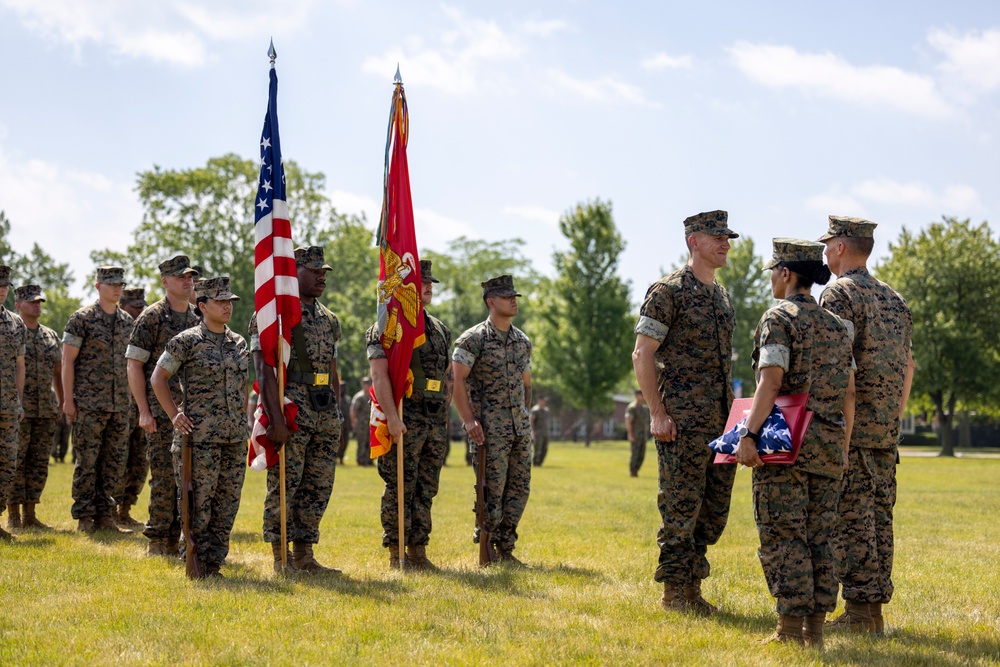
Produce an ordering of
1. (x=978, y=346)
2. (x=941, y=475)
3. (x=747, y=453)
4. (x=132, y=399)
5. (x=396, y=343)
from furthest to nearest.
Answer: (x=978, y=346), (x=941, y=475), (x=132, y=399), (x=396, y=343), (x=747, y=453)

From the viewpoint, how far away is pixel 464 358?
358 inches

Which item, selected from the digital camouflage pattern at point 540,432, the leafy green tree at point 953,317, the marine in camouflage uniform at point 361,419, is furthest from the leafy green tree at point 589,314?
the marine in camouflage uniform at point 361,419

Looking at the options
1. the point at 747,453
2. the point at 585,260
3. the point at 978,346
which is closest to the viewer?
the point at 747,453

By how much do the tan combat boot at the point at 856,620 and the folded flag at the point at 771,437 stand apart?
1.47 metres

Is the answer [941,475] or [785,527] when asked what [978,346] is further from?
[785,527]

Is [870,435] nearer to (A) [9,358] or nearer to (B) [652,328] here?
(B) [652,328]

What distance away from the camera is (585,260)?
187 ft

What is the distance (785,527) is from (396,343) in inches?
155

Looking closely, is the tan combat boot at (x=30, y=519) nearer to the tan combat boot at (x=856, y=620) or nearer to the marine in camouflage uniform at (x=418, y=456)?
the marine in camouflage uniform at (x=418, y=456)

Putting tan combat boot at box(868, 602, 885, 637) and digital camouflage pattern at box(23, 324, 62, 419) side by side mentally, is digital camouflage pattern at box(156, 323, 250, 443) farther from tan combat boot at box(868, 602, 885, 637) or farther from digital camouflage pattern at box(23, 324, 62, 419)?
tan combat boot at box(868, 602, 885, 637)

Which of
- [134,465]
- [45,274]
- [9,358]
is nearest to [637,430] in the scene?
[134,465]

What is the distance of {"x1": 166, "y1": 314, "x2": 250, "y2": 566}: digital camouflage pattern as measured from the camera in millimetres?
8008

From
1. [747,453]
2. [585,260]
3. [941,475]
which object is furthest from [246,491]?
[585,260]

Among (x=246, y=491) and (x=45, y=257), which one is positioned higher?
(x=45, y=257)
